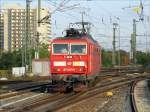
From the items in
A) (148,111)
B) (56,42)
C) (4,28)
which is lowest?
(148,111)

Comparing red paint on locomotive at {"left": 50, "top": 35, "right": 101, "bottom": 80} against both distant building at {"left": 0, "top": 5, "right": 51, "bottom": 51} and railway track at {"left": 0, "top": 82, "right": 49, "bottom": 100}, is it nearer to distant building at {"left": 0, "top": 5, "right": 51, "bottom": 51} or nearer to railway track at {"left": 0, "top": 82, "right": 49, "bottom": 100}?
railway track at {"left": 0, "top": 82, "right": 49, "bottom": 100}

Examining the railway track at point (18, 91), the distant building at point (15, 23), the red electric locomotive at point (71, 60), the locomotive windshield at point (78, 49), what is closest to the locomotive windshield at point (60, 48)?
the red electric locomotive at point (71, 60)

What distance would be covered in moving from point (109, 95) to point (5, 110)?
9748mm

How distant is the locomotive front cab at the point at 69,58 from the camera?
2703 centimetres

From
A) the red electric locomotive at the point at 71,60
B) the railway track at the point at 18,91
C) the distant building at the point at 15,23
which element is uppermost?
the distant building at the point at 15,23

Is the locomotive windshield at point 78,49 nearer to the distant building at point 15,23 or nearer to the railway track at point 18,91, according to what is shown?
the railway track at point 18,91

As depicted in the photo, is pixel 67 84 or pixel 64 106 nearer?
pixel 64 106

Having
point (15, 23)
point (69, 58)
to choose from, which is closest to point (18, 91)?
point (69, 58)

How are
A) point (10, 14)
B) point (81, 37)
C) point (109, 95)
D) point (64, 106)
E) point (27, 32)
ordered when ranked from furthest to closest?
point (10, 14) < point (27, 32) < point (81, 37) < point (109, 95) < point (64, 106)

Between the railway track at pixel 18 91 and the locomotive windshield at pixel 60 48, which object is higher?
the locomotive windshield at pixel 60 48

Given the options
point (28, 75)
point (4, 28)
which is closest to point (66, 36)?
point (28, 75)

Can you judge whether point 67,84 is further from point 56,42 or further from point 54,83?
point 56,42

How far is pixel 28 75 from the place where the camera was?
50531 millimetres

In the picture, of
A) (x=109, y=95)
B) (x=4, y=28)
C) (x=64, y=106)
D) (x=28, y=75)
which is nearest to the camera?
(x=64, y=106)
